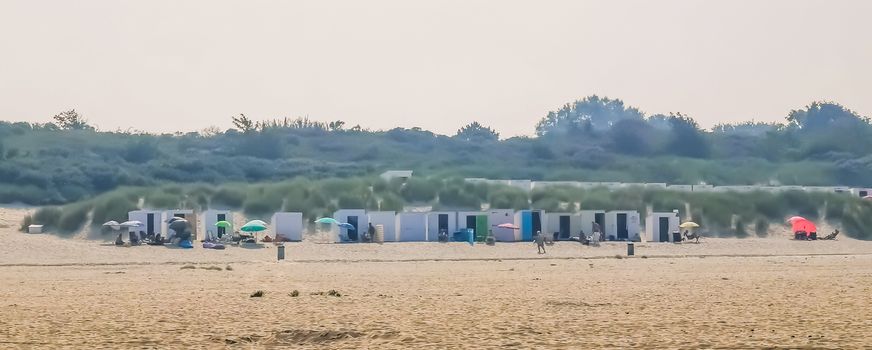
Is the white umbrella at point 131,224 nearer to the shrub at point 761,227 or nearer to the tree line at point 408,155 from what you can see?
the tree line at point 408,155

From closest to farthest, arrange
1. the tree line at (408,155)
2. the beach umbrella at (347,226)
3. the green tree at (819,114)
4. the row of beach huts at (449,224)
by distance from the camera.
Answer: the beach umbrella at (347,226) < the row of beach huts at (449,224) < the tree line at (408,155) < the green tree at (819,114)

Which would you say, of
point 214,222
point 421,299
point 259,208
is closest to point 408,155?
point 259,208

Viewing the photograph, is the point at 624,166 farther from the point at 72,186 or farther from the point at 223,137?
the point at 72,186

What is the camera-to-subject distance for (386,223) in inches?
1660

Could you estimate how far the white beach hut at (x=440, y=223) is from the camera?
140 feet

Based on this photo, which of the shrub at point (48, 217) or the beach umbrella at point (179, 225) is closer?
the beach umbrella at point (179, 225)

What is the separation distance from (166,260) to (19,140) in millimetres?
45828

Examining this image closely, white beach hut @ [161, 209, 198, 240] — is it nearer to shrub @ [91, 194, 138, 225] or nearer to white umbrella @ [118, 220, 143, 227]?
white umbrella @ [118, 220, 143, 227]

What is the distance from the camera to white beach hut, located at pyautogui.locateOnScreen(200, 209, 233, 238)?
4128cm

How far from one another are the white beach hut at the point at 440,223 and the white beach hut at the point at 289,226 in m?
4.64

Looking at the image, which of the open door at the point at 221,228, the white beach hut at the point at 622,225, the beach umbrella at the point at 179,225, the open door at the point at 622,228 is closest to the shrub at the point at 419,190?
the white beach hut at the point at 622,225

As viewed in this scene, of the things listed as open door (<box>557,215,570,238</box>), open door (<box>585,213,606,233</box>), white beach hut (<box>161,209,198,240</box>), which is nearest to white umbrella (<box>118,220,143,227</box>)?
white beach hut (<box>161,209,198,240</box>)

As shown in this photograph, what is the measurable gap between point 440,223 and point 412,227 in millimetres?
1174

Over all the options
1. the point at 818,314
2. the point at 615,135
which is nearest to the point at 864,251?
the point at 818,314
